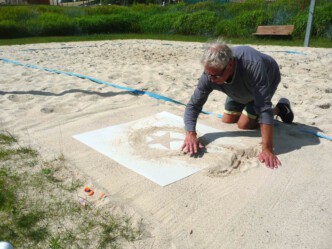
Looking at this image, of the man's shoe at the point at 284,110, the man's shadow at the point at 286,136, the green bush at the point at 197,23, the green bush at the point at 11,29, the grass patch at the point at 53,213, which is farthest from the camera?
the green bush at the point at 197,23

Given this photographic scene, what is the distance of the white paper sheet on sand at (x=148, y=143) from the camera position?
2.14 metres

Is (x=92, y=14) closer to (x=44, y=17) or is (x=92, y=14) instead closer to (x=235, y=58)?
(x=44, y=17)

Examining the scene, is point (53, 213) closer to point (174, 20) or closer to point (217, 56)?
point (217, 56)

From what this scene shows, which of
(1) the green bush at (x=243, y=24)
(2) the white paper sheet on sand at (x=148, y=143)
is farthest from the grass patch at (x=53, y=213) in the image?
(1) the green bush at (x=243, y=24)

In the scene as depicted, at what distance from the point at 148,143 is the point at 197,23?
9.48 meters

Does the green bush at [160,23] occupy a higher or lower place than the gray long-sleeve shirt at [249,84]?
higher

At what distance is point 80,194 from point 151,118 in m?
1.32

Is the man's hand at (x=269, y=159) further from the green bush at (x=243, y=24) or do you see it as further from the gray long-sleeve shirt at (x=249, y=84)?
the green bush at (x=243, y=24)

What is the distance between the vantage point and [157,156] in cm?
235

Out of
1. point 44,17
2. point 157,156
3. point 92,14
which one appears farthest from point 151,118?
point 92,14

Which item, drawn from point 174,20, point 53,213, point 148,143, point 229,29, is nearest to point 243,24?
point 229,29

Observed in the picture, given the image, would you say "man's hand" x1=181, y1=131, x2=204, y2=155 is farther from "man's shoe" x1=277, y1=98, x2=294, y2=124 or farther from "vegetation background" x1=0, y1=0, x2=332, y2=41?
"vegetation background" x1=0, y1=0, x2=332, y2=41

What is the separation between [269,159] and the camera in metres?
2.23

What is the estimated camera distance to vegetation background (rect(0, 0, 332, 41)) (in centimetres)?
984
